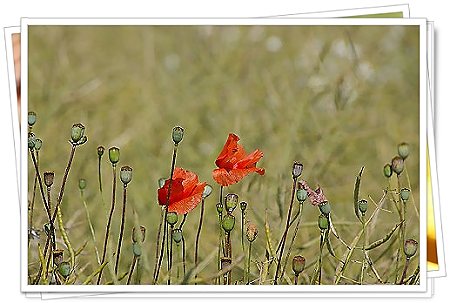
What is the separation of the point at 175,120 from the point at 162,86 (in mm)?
74

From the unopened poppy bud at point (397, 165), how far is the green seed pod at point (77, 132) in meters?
0.59

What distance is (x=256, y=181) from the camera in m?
5.77

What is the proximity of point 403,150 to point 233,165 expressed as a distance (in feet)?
1.05

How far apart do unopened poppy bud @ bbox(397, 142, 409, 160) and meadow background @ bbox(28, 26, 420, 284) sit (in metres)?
0.01

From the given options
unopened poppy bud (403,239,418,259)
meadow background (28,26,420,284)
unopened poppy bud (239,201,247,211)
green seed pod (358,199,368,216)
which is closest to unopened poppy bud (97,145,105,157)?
meadow background (28,26,420,284)

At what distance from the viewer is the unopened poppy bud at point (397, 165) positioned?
18.9ft

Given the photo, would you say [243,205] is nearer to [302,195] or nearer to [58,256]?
[302,195]

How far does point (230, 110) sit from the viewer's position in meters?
5.90

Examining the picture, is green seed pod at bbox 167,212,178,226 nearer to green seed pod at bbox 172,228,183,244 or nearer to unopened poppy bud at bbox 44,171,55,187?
green seed pod at bbox 172,228,183,244

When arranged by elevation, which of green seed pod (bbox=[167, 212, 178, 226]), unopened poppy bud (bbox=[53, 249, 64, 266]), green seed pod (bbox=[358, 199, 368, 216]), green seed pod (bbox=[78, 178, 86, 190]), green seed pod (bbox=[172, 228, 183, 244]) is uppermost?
green seed pod (bbox=[78, 178, 86, 190])

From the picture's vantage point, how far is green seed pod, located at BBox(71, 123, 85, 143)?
5781mm

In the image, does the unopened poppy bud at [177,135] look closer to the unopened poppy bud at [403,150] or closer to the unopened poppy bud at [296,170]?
the unopened poppy bud at [296,170]

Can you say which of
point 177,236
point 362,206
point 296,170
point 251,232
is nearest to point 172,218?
point 177,236

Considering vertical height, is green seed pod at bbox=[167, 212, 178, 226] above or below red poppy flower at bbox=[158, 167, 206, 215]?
below
